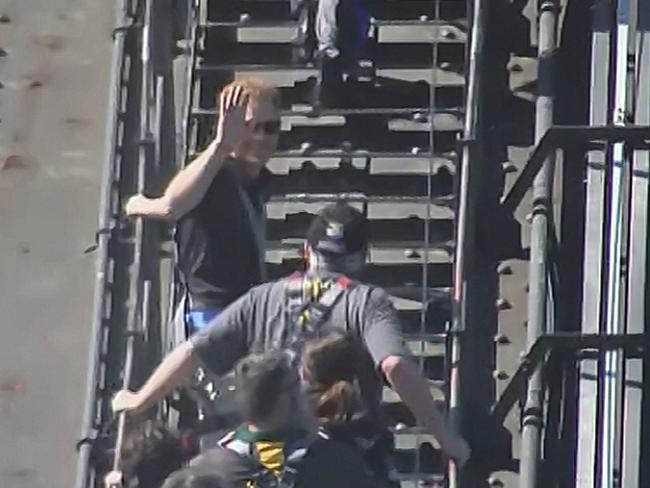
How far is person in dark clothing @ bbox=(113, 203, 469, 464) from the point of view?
8.20 meters

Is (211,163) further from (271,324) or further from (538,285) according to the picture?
(538,285)

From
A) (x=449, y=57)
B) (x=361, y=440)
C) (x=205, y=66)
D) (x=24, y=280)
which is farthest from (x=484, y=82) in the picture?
(x=361, y=440)

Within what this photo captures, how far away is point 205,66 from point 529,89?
52.1 inches

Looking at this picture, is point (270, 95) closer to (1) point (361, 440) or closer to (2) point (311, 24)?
(1) point (361, 440)

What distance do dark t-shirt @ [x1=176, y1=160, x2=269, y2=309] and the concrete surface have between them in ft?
5.12

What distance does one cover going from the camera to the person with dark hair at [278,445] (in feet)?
24.8

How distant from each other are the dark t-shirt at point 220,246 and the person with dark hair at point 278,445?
1.08m

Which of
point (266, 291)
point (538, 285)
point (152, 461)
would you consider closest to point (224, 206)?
point (266, 291)

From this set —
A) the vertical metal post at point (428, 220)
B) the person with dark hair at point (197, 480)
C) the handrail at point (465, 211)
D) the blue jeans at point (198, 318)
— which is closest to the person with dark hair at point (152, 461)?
the blue jeans at point (198, 318)

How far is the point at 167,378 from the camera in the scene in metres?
8.39

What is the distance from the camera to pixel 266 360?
24.9 feet

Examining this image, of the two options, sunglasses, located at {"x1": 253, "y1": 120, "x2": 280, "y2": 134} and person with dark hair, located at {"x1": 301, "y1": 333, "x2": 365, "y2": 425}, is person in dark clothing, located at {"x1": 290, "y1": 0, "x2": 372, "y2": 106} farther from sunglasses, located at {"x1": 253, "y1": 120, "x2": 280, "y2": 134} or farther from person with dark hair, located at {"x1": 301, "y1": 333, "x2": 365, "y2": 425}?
person with dark hair, located at {"x1": 301, "y1": 333, "x2": 365, "y2": 425}

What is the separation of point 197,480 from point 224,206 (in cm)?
162

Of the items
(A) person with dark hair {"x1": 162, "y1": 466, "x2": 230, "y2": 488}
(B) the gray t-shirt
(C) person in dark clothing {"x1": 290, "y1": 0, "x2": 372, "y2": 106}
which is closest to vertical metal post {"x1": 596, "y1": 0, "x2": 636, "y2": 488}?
(B) the gray t-shirt
